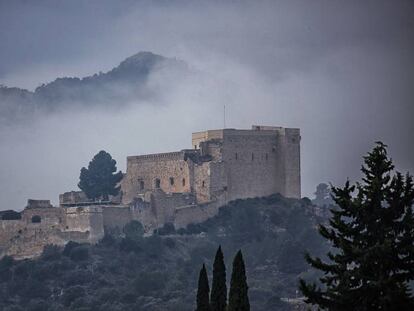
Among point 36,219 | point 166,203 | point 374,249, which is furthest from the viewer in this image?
point 166,203

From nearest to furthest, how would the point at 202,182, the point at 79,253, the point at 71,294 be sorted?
the point at 71,294 < the point at 79,253 < the point at 202,182

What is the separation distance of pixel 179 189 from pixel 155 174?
1865mm

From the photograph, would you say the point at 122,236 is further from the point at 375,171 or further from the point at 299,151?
the point at 375,171

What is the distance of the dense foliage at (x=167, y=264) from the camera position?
67438mm

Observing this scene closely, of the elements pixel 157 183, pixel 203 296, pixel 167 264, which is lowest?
pixel 203 296

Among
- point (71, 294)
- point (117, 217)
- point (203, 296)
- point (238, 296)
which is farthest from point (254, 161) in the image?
point (238, 296)

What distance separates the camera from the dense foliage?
2655 inches

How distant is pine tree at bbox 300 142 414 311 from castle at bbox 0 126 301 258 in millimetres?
45444

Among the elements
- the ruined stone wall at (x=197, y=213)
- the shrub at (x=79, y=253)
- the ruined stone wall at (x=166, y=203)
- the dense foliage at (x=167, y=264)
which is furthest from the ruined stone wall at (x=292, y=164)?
the shrub at (x=79, y=253)

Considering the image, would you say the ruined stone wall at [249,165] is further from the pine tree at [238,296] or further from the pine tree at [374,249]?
the pine tree at [374,249]

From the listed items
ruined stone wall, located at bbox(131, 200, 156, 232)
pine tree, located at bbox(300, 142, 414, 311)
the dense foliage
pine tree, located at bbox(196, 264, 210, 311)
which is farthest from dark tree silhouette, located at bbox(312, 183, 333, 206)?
pine tree, located at bbox(300, 142, 414, 311)

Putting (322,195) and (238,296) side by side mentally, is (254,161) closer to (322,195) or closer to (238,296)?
(322,195)

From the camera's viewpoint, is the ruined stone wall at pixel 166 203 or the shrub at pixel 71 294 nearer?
the shrub at pixel 71 294

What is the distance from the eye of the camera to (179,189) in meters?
73.1
